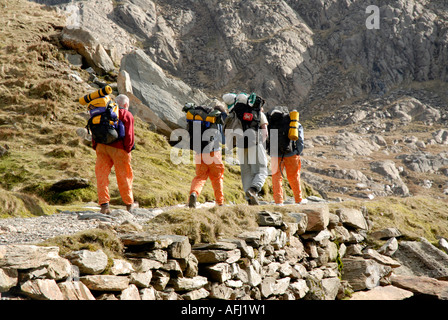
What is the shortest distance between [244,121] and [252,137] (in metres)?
0.43

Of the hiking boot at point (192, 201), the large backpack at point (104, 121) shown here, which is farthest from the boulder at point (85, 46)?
the hiking boot at point (192, 201)

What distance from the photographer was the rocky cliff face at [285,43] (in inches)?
4063

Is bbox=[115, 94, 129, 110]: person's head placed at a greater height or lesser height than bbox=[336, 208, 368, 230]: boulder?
greater

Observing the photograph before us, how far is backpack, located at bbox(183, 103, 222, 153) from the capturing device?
372 inches

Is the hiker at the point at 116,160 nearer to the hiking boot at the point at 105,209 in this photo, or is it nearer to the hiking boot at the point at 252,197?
the hiking boot at the point at 105,209

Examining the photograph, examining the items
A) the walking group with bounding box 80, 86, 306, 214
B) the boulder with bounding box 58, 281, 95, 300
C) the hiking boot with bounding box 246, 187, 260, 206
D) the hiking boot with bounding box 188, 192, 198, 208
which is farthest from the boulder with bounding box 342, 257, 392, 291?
the boulder with bounding box 58, 281, 95, 300

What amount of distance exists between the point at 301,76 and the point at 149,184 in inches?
3816

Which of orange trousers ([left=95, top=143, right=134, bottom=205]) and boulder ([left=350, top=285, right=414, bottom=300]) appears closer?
orange trousers ([left=95, top=143, right=134, bottom=205])

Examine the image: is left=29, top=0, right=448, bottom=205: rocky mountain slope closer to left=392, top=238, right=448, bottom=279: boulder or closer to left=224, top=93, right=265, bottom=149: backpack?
left=392, top=238, right=448, bottom=279: boulder

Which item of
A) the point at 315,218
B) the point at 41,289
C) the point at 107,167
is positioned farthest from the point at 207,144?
the point at 41,289

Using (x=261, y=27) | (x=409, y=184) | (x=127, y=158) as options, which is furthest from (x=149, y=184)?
(x=261, y=27)

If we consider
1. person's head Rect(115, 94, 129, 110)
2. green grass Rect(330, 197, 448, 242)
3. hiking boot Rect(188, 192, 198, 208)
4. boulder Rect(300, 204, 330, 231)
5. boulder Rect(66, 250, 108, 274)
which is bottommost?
green grass Rect(330, 197, 448, 242)

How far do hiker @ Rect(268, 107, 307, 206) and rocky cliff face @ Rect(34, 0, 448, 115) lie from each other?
88.9m

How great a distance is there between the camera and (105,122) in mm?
8695
